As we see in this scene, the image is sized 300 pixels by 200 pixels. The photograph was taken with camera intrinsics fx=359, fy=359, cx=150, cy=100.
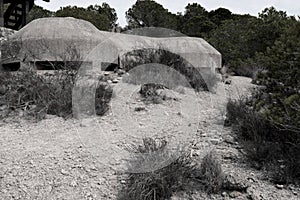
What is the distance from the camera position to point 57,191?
3666 millimetres

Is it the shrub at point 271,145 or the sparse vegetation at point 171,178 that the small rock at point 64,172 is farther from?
the shrub at point 271,145

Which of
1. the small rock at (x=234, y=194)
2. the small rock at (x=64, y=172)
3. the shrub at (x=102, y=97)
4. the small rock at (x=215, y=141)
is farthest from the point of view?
the shrub at (x=102, y=97)

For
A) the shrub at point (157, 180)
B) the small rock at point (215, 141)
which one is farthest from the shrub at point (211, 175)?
the small rock at point (215, 141)

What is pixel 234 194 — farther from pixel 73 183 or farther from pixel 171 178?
pixel 73 183

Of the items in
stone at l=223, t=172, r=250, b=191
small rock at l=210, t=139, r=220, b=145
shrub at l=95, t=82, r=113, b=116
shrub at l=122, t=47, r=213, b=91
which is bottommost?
stone at l=223, t=172, r=250, b=191

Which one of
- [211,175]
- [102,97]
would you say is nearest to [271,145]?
[211,175]

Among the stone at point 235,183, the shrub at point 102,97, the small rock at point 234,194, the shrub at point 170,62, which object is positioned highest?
the shrub at point 170,62

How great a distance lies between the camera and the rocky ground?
3711 millimetres

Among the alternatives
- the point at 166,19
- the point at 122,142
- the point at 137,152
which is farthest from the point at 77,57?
the point at 166,19

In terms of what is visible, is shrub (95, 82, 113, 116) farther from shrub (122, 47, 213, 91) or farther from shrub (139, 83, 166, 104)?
shrub (122, 47, 213, 91)

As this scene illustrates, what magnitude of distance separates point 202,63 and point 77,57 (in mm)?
3966

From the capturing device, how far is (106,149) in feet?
14.6

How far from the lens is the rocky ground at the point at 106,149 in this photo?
146 inches

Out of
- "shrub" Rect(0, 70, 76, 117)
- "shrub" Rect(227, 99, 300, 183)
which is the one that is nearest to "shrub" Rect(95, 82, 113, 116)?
"shrub" Rect(0, 70, 76, 117)
